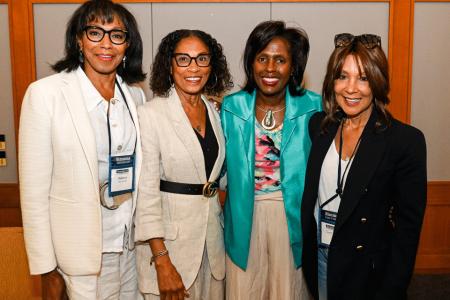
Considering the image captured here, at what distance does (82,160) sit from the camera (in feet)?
5.98

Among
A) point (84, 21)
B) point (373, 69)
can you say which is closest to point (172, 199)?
point (84, 21)

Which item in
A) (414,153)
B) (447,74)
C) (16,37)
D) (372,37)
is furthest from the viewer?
(447,74)

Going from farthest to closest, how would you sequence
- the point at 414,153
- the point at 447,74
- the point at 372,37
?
the point at 447,74 < the point at 372,37 < the point at 414,153

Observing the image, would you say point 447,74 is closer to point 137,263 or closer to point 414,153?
point 414,153

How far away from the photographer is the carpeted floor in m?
3.63

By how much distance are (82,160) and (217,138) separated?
2.13 feet

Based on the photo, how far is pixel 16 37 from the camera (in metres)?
3.62

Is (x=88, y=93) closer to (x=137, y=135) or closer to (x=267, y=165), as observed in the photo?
(x=137, y=135)

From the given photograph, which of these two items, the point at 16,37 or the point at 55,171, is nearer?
the point at 55,171

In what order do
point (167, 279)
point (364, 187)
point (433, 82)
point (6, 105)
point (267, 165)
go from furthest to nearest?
point (433, 82) < point (6, 105) < point (267, 165) < point (167, 279) < point (364, 187)

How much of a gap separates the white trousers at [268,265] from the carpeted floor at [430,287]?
1.89 metres

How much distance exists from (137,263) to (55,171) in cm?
59

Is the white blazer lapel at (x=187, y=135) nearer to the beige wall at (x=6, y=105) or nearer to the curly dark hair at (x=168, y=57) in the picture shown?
the curly dark hair at (x=168, y=57)

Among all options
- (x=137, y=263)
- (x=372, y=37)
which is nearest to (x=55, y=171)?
(x=137, y=263)
